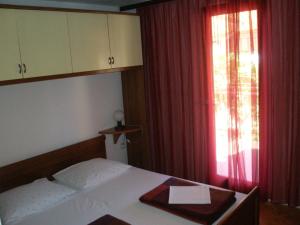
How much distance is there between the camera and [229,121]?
3.33m

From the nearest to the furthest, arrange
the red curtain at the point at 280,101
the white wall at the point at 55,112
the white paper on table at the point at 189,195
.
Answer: the white paper on table at the point at 189,195 < the red curtain at the point at 280,101 < the white wall at the point at 55,112

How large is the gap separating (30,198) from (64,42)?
1.47m

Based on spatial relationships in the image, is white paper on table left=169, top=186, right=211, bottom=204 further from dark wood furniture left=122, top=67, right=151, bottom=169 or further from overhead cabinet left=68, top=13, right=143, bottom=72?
overhead cabinet left=68, top=13, right=143, bottom=72

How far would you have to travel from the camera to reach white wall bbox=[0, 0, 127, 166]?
9.67ft

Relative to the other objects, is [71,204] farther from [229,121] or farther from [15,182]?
[229,121]

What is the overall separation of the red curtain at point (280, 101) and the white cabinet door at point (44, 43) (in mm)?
1920

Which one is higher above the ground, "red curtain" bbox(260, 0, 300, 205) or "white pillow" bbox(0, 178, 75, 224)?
"red curtain" bbox(260, 0, 300, 205)

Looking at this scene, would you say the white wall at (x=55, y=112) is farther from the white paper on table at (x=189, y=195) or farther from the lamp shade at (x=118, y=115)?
the white paper on table at (x=189, y=195)

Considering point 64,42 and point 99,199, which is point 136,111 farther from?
point 99,199

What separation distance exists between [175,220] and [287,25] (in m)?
2.01

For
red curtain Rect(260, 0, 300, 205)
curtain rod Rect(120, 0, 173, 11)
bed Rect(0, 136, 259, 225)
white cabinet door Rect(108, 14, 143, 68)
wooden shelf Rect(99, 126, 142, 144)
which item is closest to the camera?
bed Rect(0, 136, 259, 225)

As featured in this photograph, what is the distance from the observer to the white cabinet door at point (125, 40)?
11.3 feet

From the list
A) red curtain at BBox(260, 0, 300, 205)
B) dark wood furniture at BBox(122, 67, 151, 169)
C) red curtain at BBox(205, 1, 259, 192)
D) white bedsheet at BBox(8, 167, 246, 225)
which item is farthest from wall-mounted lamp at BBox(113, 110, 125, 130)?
red curtain at BBox(260, 0, 300, 205)

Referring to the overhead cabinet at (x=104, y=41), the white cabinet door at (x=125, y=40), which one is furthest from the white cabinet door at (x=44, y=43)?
the white cabinet door at (x=125, y=40)
